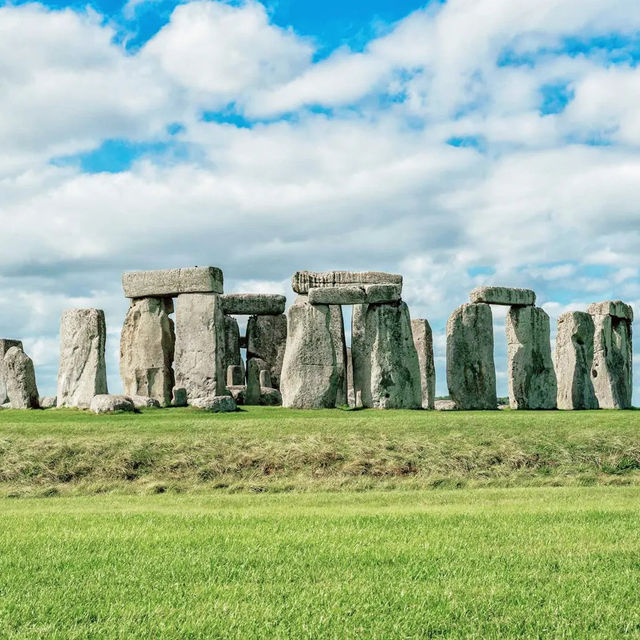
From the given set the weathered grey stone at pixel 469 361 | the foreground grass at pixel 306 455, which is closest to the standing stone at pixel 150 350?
the foreground grass at pixel 306 455

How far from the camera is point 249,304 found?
30703mm

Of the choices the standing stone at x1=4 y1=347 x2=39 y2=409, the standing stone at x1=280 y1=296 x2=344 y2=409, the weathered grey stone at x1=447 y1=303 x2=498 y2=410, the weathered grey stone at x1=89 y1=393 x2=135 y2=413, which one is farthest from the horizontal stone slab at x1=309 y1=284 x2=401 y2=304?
the standing stone at x1=4 y1=347 x2=39 y2=409

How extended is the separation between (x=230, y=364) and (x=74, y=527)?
2194cm

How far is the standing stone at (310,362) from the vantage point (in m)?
24.1

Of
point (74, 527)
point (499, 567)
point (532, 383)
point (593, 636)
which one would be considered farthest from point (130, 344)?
point (593, 636)

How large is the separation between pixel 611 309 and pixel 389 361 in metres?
9.51

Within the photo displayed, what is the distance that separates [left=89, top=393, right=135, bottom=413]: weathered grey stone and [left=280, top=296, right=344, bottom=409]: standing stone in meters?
4.41

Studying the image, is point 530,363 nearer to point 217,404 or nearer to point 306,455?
point 217,404

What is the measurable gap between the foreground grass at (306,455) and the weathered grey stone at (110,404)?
6.25 feet

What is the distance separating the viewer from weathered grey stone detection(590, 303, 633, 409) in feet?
95.0

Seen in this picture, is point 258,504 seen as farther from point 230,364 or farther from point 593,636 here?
point 230,364

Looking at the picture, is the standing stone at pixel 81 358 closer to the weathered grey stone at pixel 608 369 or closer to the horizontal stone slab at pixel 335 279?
the horizontal stone slab at pixel 335 279

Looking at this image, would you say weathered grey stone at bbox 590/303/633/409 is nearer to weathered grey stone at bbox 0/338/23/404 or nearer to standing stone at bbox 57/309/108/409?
standing stone at bbox 57/309/108/409

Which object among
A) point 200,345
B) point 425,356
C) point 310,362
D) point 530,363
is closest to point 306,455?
point 310,362
